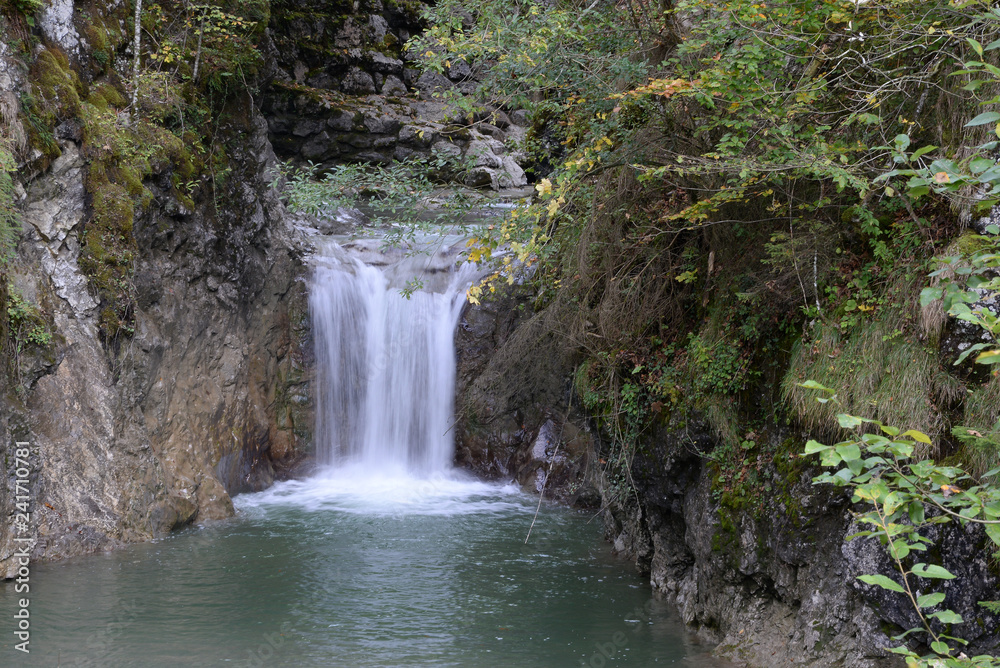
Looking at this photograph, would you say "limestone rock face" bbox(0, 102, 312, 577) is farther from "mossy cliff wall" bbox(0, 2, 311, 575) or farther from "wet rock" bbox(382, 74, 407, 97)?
"wet rock" bbox(382, 74, 407, 97)

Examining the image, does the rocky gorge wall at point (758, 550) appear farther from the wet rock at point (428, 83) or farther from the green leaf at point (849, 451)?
the wet rock at point (428, 83)

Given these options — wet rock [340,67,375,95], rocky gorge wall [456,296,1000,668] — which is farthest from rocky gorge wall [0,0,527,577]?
wet rock [340,67,375,95]

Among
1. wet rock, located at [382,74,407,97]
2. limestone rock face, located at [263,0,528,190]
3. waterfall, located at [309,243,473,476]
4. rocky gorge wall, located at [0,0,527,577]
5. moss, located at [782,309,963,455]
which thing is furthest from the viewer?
wet rock, located at [382,74,407,97]

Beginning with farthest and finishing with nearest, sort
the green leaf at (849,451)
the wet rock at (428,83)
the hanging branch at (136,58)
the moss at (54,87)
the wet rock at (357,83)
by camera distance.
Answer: the wet rock at (428,83), the wet rock at (357,83), the hanging branch at (136,58), the moss at (54,87), the green leaf at (849,451)

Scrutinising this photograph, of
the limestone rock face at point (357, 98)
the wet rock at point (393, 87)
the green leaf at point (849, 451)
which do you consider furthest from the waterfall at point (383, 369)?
the green leaf at point (849, 451)

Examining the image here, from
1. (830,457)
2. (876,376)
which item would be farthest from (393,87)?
(830,457)

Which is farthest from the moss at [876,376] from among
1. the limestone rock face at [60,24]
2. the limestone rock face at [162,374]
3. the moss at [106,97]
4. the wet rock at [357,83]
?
the wet rock at [357,83]

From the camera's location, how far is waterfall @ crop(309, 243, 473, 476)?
41.0ft

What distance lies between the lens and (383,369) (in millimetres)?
12758

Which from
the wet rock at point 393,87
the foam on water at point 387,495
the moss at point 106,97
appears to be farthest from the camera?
the wet rock at point 393,87

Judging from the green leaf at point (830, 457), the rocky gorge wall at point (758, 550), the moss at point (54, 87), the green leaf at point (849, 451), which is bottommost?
the rocky gorge wall at point (758, 550)

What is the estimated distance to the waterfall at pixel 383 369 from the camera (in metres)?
12.5

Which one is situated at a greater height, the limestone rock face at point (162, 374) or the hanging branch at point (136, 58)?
the hanging branch at point (136, 58)

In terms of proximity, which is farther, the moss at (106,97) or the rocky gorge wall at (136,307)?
the moss at (106,97)
